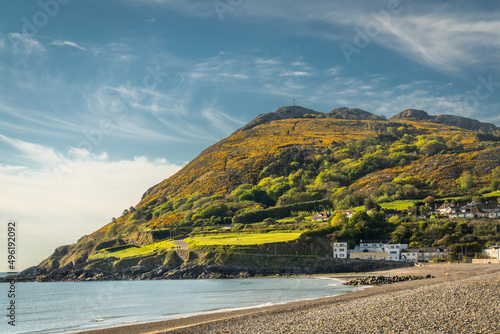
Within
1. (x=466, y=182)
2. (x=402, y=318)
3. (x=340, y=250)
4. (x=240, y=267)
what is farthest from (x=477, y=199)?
(x=402, y=318)

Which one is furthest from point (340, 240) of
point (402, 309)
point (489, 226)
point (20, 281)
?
point (20, 281)

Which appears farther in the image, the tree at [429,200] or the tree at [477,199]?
the tree at [429,200]

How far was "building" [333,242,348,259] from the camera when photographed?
84562 mm

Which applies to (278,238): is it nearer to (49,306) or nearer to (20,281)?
(49,306)

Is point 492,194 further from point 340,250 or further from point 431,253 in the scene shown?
point 340,250

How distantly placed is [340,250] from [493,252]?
26.6 m

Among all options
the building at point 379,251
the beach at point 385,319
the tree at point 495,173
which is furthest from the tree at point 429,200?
the beach at point 385,319

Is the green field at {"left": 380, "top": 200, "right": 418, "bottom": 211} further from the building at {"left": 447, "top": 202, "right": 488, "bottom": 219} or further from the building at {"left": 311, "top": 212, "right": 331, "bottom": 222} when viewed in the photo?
the building at {"left": 311, "top": 212, "right": 331, "bottom": 222}

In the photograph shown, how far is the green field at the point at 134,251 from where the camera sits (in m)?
104

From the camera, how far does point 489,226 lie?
83750mm

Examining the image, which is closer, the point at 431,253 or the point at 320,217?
the point at 431,253

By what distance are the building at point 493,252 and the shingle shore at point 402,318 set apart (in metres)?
47.9

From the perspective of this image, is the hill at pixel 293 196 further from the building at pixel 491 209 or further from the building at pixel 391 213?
the building at pixel 491 209

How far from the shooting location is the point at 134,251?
110000 mm
